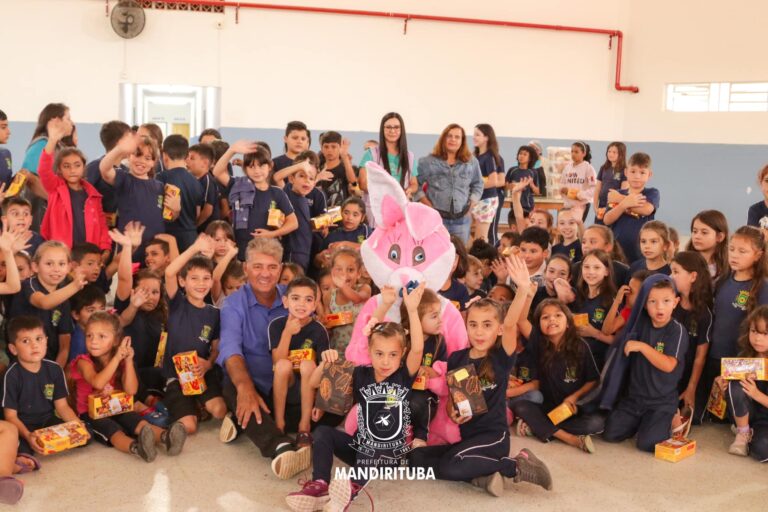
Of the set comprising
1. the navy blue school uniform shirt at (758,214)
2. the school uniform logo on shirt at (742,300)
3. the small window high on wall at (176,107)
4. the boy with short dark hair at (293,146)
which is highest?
the small window high on wall at (176,107)

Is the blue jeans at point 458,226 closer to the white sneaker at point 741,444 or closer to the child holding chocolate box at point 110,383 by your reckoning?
the white sneaker at point 741,444

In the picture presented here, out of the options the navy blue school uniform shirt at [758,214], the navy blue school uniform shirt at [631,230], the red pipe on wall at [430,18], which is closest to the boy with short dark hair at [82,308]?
the navy blue school uniform shirt at [631,230]

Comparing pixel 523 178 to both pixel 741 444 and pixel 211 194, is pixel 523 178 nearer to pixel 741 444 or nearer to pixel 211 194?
pixel 211 194

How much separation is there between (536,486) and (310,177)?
2.94m

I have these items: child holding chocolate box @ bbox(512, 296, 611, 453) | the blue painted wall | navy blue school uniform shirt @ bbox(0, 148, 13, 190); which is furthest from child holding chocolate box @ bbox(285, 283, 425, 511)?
the blue painted wall

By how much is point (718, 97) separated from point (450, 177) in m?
7.10

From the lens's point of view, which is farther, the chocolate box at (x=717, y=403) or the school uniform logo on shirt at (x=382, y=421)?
the chocolate box at (x=717, y=403)

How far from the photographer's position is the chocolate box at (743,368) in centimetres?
397

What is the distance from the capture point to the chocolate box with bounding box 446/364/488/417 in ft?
11.2

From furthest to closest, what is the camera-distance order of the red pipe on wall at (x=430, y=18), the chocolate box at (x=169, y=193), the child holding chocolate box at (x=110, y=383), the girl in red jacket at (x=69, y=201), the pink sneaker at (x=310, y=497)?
the red pipe on wall at (x=430, y=18)
the chocolate box at (x=169, y=193)
the girl in red jacket at (x=69, y=201)
the child holding chocolate box at (x=110, y=383)
the pink sneaker at (x=310, y=497)

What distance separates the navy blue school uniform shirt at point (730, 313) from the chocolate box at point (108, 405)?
10.1 feet

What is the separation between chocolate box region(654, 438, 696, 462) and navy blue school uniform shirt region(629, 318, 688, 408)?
221 mm

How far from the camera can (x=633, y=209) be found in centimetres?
567

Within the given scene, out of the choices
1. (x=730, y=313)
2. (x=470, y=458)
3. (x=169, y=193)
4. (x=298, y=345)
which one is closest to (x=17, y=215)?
(x=169, y=193)
